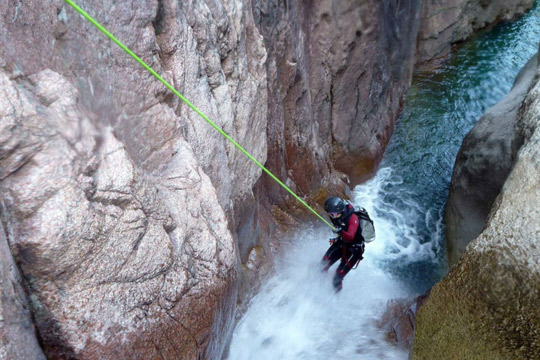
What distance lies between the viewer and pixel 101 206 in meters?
3.04

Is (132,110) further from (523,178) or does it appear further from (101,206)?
(523,178)

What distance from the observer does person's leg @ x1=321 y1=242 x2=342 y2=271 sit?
676 cm

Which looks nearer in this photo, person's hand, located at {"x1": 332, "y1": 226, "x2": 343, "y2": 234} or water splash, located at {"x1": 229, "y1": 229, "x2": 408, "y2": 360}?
water splash, located at {"x1": 229, "y1": 229, "x2": 408, "y2": 360}

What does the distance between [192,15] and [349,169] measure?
6.22 meters

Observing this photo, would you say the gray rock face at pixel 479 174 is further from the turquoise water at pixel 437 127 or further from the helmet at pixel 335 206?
the helmet at pixel 335 206

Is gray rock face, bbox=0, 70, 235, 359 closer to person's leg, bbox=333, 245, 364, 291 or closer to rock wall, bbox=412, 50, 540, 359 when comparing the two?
rock wall, bbox=412, 50, 540, 359

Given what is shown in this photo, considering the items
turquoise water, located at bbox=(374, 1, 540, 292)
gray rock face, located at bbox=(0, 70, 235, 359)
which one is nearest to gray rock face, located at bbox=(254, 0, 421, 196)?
turquoise water, located at bbox=(374, 1, 540, 292)

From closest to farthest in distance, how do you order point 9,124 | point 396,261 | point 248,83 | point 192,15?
point 9,124 < point 192,15 < point 248,83 < point 396,261

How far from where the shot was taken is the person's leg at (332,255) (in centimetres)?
676

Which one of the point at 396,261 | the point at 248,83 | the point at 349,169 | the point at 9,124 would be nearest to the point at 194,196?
the point at 9,124

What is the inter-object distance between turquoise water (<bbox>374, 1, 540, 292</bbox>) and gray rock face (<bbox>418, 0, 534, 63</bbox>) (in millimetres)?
536

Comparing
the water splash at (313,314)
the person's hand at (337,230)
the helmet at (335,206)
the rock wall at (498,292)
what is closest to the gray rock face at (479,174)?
the water splash at (313,314)

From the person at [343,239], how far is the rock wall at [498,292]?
192 cm

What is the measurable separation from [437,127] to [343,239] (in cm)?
709
